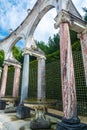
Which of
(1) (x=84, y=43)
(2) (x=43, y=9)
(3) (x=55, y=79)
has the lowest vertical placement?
(3) (x=55, y=79)

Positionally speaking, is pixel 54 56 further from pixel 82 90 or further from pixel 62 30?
pixel 62 30

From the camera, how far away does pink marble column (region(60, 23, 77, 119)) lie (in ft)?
12.4

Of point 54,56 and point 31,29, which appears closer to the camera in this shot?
point 31,29

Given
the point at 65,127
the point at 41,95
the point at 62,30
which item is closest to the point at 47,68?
the point at 41,95

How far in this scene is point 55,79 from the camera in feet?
24.8

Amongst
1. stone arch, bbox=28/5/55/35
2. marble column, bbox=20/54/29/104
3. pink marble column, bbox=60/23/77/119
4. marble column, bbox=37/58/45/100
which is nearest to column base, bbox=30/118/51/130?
pink marble column, bbox=60/23/77/119

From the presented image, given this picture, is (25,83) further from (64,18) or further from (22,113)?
(64,18)

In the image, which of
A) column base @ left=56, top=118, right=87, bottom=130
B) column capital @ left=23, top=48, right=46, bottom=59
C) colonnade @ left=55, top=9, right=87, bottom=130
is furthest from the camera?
column capital @ left=23, top=48, right=46, bottom=59

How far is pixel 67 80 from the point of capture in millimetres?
3992

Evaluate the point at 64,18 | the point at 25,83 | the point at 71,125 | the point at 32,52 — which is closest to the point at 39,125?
the point at 71,125

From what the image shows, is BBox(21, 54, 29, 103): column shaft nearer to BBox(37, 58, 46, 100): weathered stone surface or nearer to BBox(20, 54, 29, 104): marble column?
BBox(20, 54, 29, 104): marble column

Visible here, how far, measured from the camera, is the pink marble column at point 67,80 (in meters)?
3.79

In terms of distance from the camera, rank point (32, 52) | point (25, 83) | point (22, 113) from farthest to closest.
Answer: point (32, 52) < point (25, 83) < point (22, 113)

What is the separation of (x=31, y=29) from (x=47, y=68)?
8.55 feet
